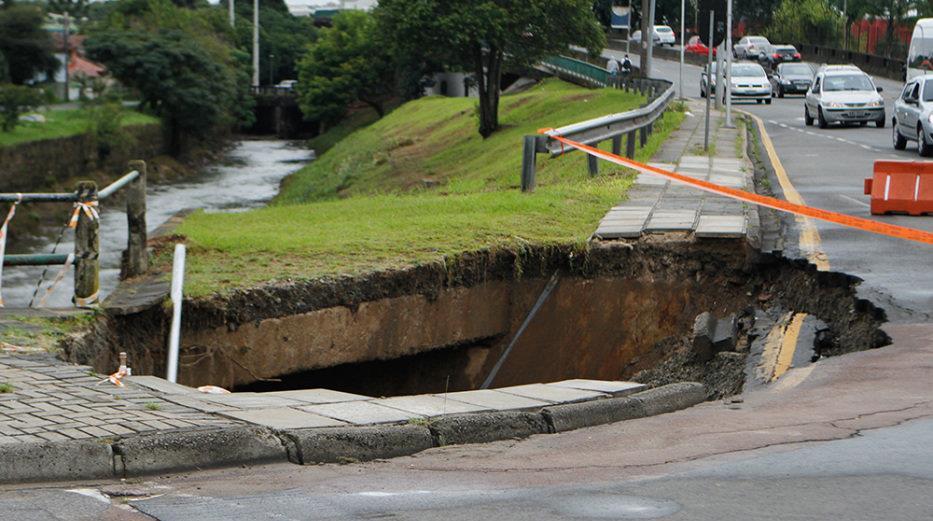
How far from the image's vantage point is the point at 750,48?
7469 cm

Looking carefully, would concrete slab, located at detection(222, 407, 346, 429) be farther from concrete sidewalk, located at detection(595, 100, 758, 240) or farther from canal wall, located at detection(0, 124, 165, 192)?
canal wall, located at detection(0, 124, 165, 192)

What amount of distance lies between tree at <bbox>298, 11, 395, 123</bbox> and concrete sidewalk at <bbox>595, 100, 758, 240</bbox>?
5319 cm

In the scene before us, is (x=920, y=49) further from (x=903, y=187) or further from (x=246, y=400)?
(x=246, y=400)

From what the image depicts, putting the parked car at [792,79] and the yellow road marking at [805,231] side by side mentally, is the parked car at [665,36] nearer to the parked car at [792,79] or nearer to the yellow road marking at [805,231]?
the parked car at [792,79]

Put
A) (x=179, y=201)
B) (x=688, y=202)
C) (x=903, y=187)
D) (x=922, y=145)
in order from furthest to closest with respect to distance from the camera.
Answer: (x=179, y=201)
(x=922, y=145)
(x=903, y=187)
(x=688, y=202)

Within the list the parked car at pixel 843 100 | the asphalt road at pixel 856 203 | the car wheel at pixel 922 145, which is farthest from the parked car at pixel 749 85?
the car wheel at pixel 922 145

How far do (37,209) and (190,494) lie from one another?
39175 mm

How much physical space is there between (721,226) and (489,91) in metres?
30.2

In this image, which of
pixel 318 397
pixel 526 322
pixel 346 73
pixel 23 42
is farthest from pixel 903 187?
pixel 346 73

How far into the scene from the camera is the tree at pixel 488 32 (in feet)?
130

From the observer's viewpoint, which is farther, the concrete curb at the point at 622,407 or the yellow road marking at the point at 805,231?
the yellow road marking at the point at 805,231

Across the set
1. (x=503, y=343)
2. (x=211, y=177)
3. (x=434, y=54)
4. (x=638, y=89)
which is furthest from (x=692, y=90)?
(x=503, y=343)

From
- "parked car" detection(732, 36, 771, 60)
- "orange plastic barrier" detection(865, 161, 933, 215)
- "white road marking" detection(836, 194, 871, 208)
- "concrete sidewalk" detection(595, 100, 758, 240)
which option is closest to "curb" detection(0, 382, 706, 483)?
"concrete sidewalk" detection(595, 100, 758, 240)

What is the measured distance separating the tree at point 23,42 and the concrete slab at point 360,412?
5178 cm
